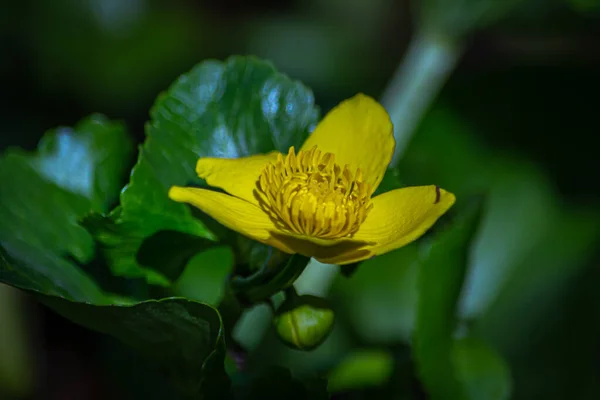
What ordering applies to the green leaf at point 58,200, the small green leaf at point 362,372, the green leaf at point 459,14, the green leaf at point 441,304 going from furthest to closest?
the green leaf at point 459,14, the small green leaf at point 362,372, the green leaf at point 441,304, the green leaf at point 58,200

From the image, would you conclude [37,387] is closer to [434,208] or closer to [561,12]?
[434,208]

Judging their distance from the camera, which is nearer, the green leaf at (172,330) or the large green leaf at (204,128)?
the green leaf at (172,330)

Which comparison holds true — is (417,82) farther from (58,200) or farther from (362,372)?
(58,200)

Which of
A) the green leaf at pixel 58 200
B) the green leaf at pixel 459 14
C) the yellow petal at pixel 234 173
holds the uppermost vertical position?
the green leaf at pixel 459 14

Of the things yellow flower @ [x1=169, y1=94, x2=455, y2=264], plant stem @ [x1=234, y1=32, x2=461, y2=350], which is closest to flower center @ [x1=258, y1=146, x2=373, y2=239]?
yellow flower @ [x1=169, y1=94, x2=455, y2=264]

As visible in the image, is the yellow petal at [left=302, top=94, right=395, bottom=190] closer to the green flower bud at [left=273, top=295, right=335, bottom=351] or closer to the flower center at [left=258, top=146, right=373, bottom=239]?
the flower center at [left=258, top=146, right=373, bottom=239]

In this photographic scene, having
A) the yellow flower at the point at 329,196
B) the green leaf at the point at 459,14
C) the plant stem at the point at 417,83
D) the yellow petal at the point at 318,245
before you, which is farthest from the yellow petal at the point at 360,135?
the green leaf at the point at 459,14

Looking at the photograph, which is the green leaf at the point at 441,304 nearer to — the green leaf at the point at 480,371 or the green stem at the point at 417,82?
the green leaf at the point at 480,371
